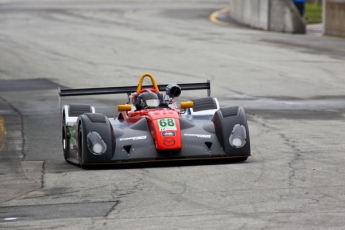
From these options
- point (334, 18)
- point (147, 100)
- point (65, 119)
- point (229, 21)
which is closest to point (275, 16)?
point (334, 18)

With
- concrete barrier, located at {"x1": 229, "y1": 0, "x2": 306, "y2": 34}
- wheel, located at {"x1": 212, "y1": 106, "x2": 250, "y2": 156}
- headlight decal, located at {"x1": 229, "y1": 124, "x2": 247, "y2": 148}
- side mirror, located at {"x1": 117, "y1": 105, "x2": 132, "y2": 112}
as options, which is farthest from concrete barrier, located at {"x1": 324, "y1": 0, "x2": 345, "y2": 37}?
headlight decal, located at {"x1": 229, "y1": 124, "x2": 247, "y2": 148}

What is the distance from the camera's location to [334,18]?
3127 centimetres

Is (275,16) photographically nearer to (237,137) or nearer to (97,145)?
(237,137)

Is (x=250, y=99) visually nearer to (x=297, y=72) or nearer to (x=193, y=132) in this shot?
(x=297, y=72)

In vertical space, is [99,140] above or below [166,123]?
below

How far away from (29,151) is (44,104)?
5487 millimetres

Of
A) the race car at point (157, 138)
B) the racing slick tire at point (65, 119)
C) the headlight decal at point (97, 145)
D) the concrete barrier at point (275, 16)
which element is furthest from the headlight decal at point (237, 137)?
the concrete barrier at point (275, 16)

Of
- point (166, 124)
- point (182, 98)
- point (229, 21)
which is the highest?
point (229, 21)

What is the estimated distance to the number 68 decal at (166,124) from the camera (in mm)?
10797

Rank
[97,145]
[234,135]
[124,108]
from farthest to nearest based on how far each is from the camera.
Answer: [124,108] < [234,135] < [97,145]

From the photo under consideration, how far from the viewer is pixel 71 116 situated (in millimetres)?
12359

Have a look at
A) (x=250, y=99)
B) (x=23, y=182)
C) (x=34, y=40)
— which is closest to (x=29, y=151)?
(x=23, y=182)

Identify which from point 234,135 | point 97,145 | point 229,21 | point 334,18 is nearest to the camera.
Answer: point 97,145

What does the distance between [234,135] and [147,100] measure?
4.80 ft
